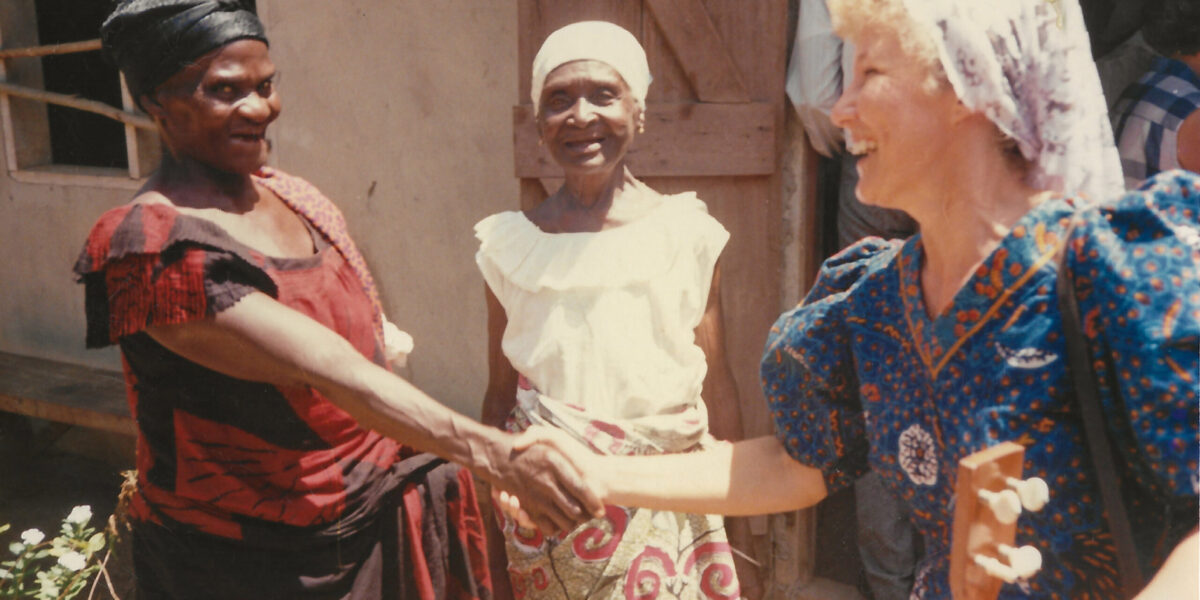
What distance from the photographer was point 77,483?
633cm

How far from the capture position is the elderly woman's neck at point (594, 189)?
2.80 m

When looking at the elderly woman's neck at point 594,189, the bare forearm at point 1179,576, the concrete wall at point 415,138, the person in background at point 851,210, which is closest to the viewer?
the bare forearm at point 1179,576

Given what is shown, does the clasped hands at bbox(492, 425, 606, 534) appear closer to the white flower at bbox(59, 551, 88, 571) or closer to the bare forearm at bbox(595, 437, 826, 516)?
the bare forearm at bbox(595, 437, 826, 516)

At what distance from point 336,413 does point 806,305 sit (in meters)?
1.17

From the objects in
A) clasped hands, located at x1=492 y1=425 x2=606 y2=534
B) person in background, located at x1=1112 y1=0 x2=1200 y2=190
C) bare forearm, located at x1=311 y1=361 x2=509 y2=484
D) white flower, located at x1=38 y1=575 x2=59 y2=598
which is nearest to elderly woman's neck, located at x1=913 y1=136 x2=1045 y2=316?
clasped hands, located at x1=492 y1=425 x2=606 y2=534

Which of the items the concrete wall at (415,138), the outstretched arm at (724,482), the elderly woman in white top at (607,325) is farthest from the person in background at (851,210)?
the outstretched arm at (724,482)

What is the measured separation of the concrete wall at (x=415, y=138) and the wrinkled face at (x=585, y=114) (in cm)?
188

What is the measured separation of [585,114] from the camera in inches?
104

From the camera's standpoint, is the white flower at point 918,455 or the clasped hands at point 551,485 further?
the clasped hands at point 551,485

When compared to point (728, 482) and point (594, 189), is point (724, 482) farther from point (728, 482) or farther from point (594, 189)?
point (594, 189)

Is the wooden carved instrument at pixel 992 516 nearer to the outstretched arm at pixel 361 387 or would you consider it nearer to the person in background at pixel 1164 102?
the outstretched arm at pixel 361 387

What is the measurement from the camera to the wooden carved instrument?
1252 millimetres

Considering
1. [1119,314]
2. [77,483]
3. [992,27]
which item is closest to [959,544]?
[1119,314]

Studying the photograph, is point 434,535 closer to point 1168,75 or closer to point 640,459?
point 640,459
